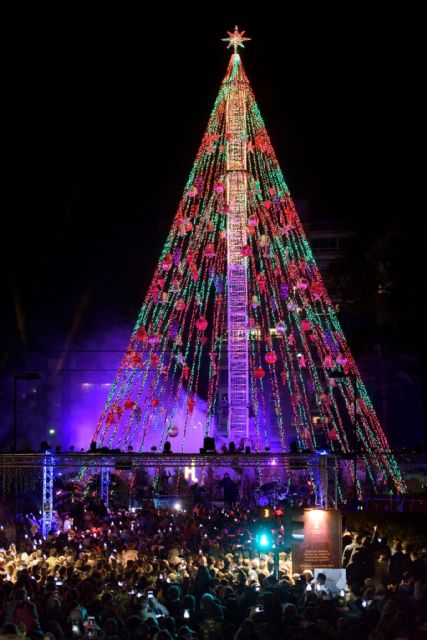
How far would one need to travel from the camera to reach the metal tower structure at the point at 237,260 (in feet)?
129

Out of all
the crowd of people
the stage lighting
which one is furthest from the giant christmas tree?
the stage lighting

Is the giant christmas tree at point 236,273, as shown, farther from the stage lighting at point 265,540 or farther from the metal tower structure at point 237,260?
the stage lighting at point 265,540

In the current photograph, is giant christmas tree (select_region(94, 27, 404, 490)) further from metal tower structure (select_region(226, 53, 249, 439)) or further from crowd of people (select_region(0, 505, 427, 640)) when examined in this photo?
crowd of people (select_region(0, 505, 427, 640))

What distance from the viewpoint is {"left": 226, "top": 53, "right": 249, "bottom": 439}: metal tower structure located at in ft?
129

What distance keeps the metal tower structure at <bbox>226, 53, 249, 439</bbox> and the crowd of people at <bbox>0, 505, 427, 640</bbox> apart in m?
11.5

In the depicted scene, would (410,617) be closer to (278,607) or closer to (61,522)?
(278,607)

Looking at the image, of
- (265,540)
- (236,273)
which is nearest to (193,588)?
(265,540)

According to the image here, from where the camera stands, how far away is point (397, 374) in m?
59.0

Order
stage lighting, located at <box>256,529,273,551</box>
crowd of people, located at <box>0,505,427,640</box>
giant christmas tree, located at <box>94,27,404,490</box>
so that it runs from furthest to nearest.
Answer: giant christmas tree, located at <box>94,27,404,490</box>
stage lighting, located at <box>256,529,273,551</box>
crowd of people, located at <box>0,505,427,640</box>

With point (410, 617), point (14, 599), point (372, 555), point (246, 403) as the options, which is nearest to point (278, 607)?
point (410, 617)

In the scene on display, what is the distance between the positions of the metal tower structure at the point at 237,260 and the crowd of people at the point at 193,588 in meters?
11.5

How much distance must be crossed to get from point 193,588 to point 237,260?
74.4ft

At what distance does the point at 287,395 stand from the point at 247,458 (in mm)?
35067

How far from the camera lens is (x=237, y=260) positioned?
39344mm
